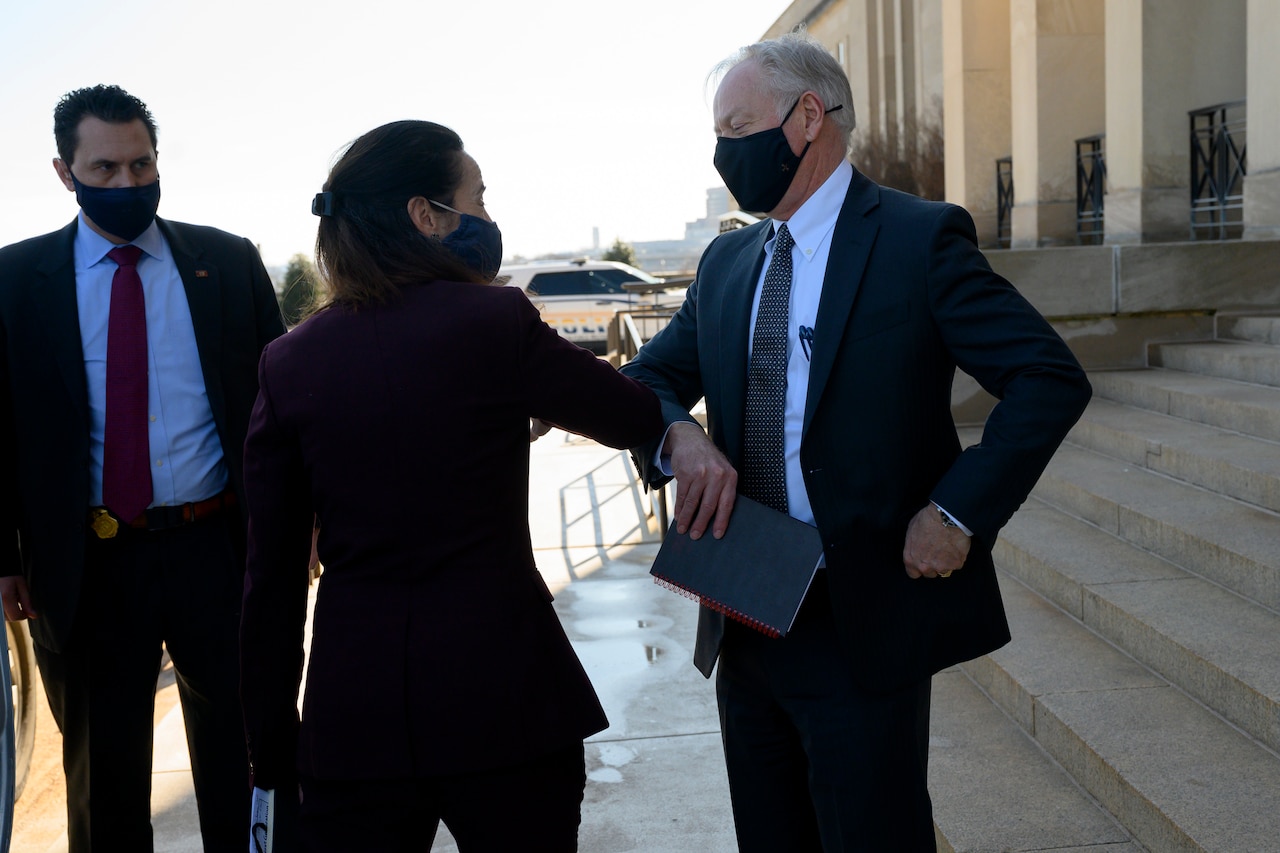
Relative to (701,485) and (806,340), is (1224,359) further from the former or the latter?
(701,485)

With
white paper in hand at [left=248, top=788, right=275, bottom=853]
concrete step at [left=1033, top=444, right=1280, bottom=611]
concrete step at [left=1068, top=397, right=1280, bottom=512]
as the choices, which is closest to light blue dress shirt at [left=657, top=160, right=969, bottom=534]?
white paper in hand at [left=248, top=788, right=275, bottom=853]

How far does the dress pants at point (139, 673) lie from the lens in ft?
10.2

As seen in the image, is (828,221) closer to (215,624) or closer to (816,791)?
(816,791)

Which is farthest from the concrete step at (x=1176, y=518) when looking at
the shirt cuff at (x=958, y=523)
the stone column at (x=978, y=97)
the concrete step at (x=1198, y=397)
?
the stone column at (x=978, y=97)

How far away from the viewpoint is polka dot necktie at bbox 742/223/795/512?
2.29 meters

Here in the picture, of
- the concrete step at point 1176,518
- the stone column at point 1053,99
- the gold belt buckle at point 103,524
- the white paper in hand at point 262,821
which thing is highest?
the stone column at point 1053,99

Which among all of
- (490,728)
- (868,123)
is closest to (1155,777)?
(490,728)

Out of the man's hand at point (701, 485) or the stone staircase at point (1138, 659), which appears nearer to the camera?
the man's hand at point (701, 485)

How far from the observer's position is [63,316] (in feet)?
10.3

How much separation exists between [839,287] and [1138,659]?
8.23ft

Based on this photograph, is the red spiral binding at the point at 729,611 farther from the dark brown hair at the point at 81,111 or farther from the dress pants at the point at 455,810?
the dark brown hair at the point at 81,111

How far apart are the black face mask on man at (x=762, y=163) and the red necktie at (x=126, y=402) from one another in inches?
68.3

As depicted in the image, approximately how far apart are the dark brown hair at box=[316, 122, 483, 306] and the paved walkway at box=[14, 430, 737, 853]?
2.19ft

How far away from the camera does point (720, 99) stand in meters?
2.36
